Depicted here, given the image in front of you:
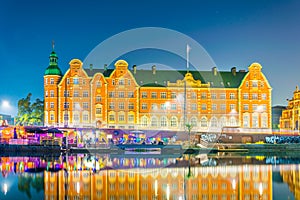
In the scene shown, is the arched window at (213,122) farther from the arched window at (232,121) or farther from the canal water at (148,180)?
the canal water at (148,180)

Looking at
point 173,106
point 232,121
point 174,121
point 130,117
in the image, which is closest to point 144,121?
point 130,117

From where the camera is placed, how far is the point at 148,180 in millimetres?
32031

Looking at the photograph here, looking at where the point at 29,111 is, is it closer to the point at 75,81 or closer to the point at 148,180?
the point at 75,81

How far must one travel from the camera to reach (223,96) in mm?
73312

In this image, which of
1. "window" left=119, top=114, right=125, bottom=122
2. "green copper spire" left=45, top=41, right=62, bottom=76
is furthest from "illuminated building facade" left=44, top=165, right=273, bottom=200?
"green copper spire" left=45, top=41, right=62, bottom=76

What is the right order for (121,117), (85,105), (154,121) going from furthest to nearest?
(154,121) < (121,117) < (85,105)

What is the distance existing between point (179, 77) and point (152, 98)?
599cm

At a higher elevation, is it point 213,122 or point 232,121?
point 232,121

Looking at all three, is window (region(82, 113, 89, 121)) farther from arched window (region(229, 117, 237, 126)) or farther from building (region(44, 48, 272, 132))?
arched window (region(229, 117, 237, 126))

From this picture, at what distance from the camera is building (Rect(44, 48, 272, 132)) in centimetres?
6944

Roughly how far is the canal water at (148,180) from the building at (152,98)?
2544cm

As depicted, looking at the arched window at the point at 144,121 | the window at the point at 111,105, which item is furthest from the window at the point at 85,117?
the arched window at the point at 144,121

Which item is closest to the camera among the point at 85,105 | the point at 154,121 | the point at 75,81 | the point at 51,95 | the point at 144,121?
the point at 85,105

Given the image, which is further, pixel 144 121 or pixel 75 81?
pixel 144 121
